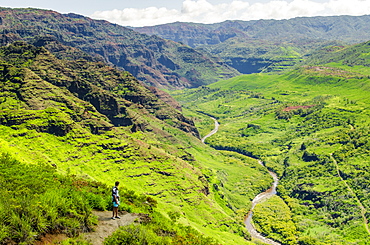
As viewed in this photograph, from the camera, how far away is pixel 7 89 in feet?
634

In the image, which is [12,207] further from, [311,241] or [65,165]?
[311,241]

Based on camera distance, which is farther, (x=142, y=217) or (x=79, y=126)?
(x=79, y=126)

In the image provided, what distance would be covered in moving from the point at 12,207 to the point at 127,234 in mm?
14836

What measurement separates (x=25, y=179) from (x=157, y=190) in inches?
5065

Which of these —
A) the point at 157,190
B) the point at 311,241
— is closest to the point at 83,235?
the point at 157,190

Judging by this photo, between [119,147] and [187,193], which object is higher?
[119,147]

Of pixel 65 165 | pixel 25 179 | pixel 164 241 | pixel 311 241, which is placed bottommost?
pixel 311 241

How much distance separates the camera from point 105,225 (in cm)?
4794

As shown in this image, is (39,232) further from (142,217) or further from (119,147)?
(119,147)

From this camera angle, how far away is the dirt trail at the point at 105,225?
43.6 meters

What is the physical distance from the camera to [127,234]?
4312cm

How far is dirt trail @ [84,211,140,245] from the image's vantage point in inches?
1718

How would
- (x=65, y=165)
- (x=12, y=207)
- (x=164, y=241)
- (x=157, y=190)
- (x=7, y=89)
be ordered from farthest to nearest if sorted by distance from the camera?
(x=7, y=89), (x=157, y=190), (x=65, y=165), (x=164, y=241), (x=12, y=207)

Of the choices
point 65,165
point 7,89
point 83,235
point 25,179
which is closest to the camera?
point 83,235
